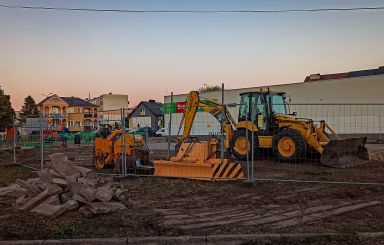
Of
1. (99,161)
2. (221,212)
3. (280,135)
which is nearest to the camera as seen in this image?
(221,212)

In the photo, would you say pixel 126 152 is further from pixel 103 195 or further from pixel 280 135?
pixel 280 135

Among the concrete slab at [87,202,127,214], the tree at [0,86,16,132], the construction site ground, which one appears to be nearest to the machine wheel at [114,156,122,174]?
the construction site ground

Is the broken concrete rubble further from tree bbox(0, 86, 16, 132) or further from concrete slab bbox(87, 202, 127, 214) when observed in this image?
tree bbox(0, 86, 16, 132)

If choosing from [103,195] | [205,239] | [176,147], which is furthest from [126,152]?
[205,239]

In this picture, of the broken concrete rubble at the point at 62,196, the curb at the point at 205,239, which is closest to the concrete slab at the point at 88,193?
the broken concrete rubble at the point at 62,196

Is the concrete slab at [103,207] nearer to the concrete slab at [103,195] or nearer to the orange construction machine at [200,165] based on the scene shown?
the concrete slab at [103,195]

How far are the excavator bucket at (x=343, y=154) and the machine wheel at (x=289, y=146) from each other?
3.03 feet

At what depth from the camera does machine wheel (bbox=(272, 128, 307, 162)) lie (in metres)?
14.3

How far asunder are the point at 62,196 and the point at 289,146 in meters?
9.33

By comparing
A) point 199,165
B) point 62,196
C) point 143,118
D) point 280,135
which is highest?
point 143,118

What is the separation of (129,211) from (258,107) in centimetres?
938

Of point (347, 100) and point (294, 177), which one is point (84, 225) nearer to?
point (294, 177)

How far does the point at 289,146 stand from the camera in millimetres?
14648

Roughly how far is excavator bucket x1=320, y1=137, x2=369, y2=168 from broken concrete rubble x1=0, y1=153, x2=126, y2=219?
8.15m
